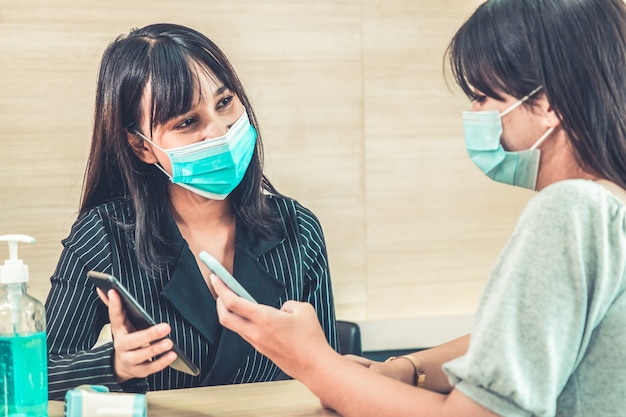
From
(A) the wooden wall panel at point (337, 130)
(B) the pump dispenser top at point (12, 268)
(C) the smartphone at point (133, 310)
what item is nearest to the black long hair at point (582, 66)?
(C) the smartphone at point (133, 310)

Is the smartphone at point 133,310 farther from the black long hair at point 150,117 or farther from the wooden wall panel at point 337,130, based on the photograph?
the wooden wall panel at point 337,130

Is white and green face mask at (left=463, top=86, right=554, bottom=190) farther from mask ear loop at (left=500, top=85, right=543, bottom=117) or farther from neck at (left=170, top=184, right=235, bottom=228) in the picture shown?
neck at (left=170, top=184, right=235, bottom=228)

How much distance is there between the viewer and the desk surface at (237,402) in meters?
1.41

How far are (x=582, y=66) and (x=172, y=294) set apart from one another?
3.67 ft

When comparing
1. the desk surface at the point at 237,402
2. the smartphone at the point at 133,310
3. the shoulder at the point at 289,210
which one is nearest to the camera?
the smartphone at the point at 133,310

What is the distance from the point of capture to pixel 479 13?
1311mm

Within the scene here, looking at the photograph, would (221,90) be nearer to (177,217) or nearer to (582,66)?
(177,217)

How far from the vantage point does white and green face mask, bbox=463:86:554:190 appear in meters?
1.32

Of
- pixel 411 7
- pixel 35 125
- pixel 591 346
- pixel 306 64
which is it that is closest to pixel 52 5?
pixel 35 125

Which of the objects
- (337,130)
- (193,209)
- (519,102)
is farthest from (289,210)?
(519,102)

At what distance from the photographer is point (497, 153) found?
145 cm

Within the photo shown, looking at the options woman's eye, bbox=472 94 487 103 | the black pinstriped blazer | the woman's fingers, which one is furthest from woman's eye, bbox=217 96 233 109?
woman's eye, bbox=472 94 487 103

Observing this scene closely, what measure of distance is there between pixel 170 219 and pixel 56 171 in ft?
2.61

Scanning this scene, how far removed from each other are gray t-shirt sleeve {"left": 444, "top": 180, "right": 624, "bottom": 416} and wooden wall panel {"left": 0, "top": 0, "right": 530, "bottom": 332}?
178 cm
